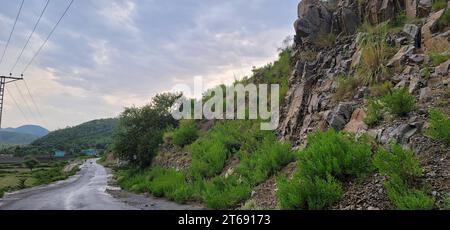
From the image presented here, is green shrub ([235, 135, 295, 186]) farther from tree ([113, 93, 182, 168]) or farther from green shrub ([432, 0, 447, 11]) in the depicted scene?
tree ([113, 93, 182, 168])

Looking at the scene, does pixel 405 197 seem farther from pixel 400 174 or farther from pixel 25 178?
pixel 25 178

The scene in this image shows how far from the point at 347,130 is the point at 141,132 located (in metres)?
27.7

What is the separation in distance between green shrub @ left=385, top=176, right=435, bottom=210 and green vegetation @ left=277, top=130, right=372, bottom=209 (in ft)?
3.93

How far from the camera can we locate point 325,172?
8.97m

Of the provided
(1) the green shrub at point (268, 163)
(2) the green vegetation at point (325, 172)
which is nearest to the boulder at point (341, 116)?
(1) the green shrub at point (268, 163)

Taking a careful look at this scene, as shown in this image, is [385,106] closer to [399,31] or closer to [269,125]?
[399,31]

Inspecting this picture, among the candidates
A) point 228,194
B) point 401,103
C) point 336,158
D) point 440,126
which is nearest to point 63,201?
point 228,194

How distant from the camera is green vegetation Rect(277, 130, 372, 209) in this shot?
27.4 ft

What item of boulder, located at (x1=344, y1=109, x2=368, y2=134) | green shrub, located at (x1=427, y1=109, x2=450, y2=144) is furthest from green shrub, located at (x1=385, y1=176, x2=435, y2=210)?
boulder, located at (x1=344, y1=109, x2=368, y2=134)

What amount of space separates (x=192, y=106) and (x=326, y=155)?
28206mm

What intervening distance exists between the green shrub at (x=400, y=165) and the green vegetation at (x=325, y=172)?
91 cm

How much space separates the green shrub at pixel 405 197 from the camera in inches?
257

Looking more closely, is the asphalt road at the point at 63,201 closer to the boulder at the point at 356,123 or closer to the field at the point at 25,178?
the field at the point at 25,178
